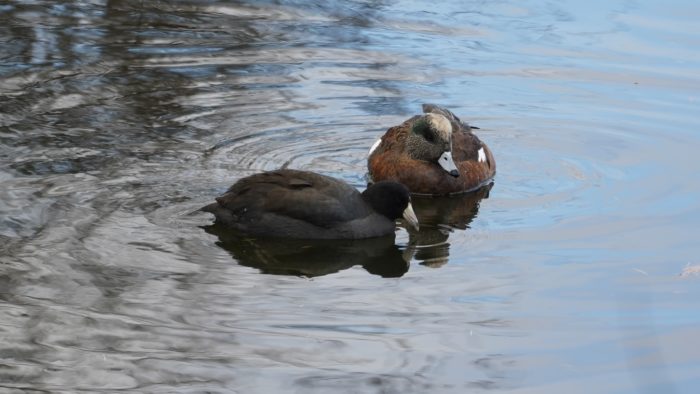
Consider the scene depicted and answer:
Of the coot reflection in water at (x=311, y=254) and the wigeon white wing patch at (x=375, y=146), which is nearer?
the coot reflection in water at (x=311, y=254)

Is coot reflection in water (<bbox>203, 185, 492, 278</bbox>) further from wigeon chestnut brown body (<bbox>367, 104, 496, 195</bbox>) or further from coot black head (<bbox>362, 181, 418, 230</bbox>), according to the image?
wigeon chestnut brown body (<bbox>367, 104, 496, 195</bbox>)

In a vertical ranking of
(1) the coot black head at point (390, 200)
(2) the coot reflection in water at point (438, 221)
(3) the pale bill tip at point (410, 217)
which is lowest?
(2) the coot reflection in water at point (438, 221)

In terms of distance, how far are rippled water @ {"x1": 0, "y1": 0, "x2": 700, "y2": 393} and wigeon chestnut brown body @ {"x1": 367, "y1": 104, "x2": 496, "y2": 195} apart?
0.62ft

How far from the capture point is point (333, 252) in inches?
401

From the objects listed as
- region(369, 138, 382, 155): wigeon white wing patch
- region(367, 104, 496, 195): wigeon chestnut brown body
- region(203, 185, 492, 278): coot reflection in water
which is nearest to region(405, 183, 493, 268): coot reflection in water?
region(203, 185, 492, 278): coot reflection in water

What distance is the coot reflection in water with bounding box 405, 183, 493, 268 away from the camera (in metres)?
10.2

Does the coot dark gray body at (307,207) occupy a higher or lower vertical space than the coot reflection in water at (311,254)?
higher

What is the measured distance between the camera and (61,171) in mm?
11273

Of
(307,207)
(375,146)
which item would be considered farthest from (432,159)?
(307,207)

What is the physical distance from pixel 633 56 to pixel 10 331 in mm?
9141

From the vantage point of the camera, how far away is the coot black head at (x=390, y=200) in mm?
10594

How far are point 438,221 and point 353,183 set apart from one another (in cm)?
110

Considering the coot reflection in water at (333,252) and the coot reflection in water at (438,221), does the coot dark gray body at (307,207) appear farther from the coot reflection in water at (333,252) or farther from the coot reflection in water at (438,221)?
the coot reflection in water at (438,221)

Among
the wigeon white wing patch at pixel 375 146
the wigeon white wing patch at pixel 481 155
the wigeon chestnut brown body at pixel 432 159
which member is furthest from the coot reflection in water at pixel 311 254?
the wigeon white wing patch at pixel 375 146
